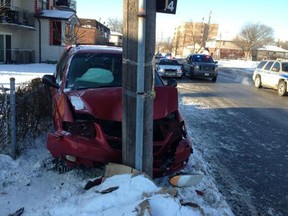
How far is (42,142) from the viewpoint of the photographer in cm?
632

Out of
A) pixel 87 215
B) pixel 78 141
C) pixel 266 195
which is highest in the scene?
pixel 78 141

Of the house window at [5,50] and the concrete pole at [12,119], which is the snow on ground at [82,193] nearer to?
the concrete pole at [12,119]

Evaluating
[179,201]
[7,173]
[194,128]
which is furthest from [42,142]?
[194,128]

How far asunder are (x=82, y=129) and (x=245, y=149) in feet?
13.2

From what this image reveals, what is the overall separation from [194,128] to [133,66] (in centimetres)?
530

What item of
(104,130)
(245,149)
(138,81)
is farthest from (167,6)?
(245,149)

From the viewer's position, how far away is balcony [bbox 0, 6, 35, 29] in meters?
27.2

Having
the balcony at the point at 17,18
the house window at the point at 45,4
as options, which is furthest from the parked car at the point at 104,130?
the house window at the point at 45,4

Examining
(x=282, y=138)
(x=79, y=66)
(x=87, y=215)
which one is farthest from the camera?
(x=282, y=138)

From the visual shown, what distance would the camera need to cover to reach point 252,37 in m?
95.8

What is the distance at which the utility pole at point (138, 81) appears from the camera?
3.96 metres

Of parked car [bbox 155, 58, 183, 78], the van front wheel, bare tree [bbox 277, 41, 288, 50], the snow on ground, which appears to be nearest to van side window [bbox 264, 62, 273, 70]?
the van front wheel

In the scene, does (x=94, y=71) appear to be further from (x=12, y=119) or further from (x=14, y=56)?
(x=14, y=56)

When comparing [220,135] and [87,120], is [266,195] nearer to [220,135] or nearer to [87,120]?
[87,120]
